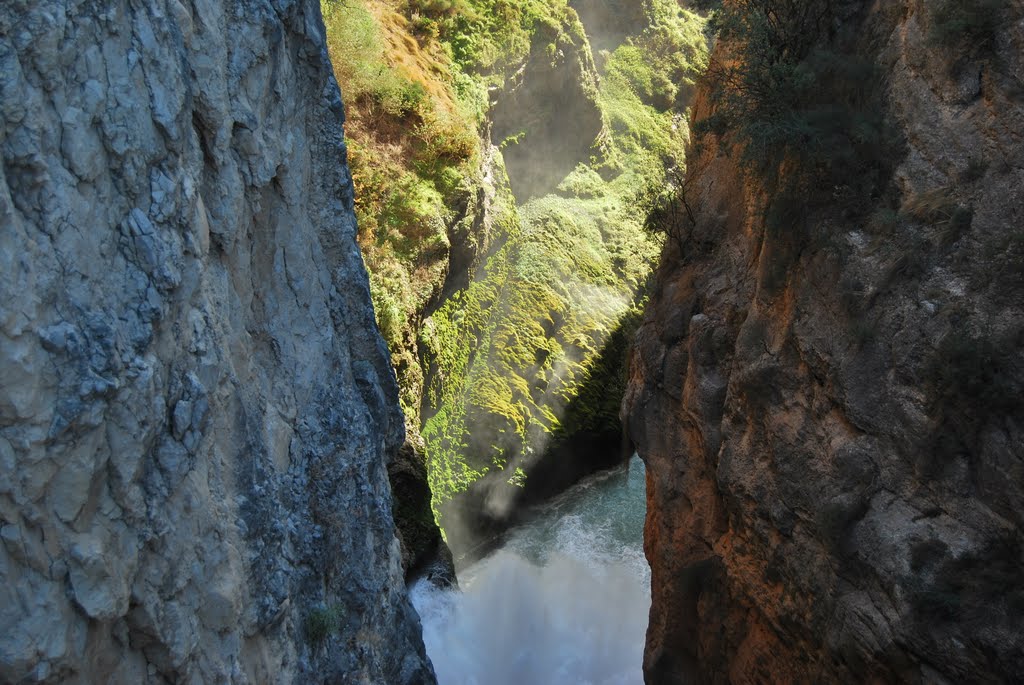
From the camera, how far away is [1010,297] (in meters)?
8.75

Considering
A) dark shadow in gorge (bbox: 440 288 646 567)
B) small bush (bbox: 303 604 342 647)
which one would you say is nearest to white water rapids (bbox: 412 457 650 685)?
dark shadow in gorge (bbox: 440 288 646 567)

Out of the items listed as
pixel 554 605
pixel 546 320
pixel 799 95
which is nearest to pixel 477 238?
pixel 546 320

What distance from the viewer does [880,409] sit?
1001 cm

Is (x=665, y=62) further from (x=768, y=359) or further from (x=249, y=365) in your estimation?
(x=249, y=365)

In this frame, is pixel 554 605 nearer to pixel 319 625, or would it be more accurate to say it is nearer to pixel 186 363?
pixel 319 625

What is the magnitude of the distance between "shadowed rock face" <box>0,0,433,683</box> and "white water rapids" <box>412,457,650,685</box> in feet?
22.0

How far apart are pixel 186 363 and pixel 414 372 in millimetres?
11541

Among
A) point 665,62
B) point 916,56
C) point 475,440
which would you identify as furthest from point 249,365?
point 665,62

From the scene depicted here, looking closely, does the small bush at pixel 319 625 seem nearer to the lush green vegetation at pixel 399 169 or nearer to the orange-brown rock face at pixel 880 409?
the orange-brown rock face at pixel 880 409

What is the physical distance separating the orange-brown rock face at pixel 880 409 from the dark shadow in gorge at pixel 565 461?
8.15m

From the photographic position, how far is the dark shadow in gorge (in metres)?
21.6

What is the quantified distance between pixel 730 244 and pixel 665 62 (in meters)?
23.3

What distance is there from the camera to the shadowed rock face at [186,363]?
6.30 meters

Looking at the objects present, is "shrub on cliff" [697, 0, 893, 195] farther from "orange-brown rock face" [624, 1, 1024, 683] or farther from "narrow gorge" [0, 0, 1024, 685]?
"orange-brown rock face" [624, 1, 1024, 683]
